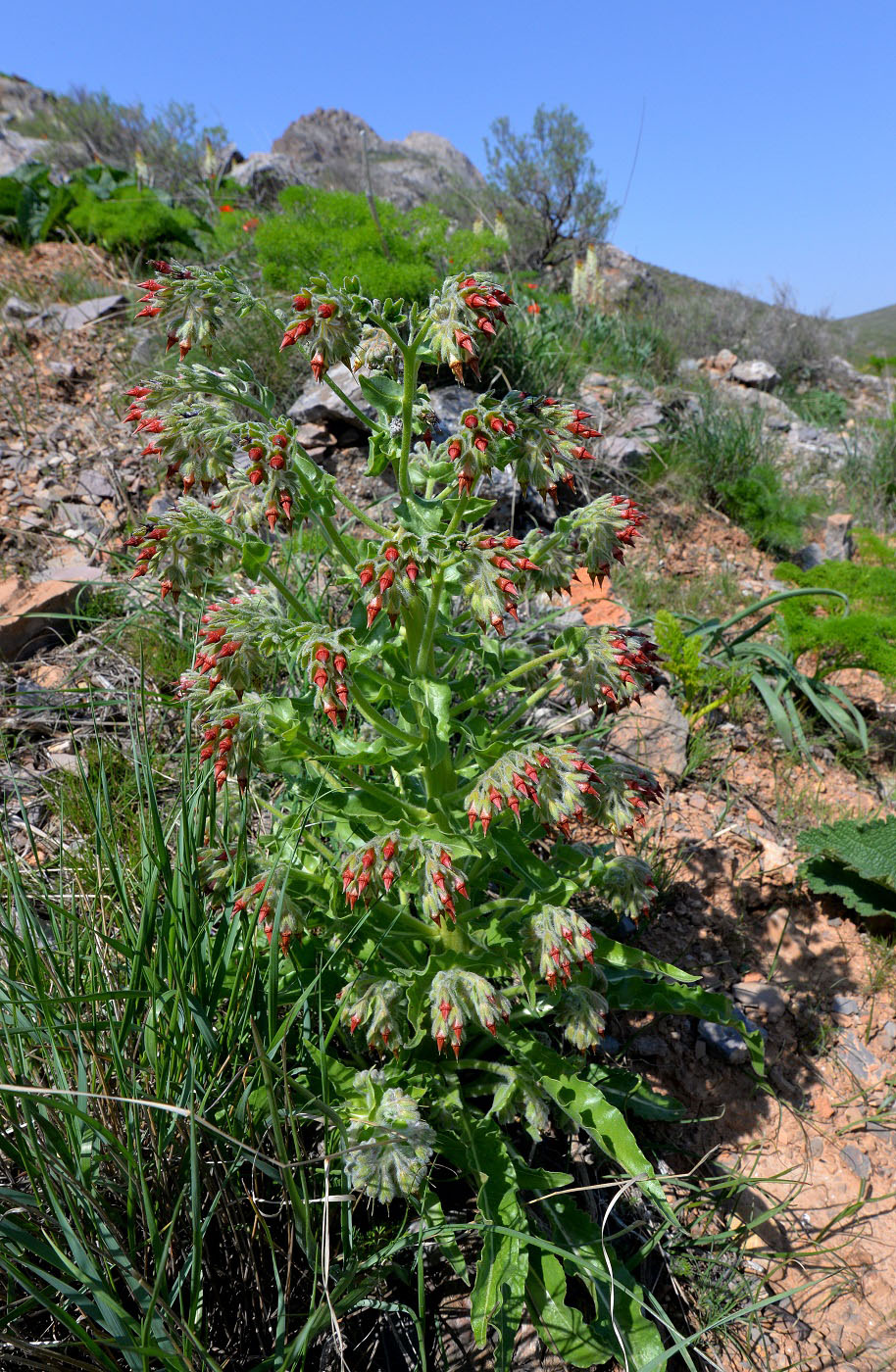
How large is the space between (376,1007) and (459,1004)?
198mm

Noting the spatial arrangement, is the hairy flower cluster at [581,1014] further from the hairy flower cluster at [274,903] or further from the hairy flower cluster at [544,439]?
the hairy flower cluster at [544,439]

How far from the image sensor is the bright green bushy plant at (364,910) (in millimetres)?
1695

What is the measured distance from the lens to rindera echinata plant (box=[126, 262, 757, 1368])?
1765 mm

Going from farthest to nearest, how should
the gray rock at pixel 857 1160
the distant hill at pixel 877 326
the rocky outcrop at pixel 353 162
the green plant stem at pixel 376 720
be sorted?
the distant hill at pixel 877 326, the rocky outcrop at pixel 353 162, the gray rock at pixel 857 1160, the green plant stem at pixel 376 720

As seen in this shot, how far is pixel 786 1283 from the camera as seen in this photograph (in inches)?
97.0

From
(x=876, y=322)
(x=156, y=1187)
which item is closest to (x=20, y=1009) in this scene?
(x=156, y=1187)

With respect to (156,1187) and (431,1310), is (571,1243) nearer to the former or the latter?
(431,1310)

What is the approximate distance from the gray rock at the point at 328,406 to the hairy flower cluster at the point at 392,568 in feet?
11.4

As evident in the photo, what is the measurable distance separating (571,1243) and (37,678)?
3.15 metres

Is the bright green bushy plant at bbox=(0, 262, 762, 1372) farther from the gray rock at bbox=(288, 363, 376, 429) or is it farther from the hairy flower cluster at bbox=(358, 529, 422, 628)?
the gray rock at bbox=(288, 363, 376, 429)

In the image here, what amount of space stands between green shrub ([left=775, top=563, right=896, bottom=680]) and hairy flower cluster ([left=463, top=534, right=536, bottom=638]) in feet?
9.53

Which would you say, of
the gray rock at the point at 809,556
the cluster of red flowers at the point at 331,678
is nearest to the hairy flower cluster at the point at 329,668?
the cluster of red flowers at the point at 331,678

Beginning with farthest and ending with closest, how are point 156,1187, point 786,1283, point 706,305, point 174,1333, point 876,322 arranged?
1. point 876,322
2. point 706,305
3. point 786,1283
4. point 156,1187
5. point 174,1333

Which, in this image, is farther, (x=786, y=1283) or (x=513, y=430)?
(x=786, y=1283)
